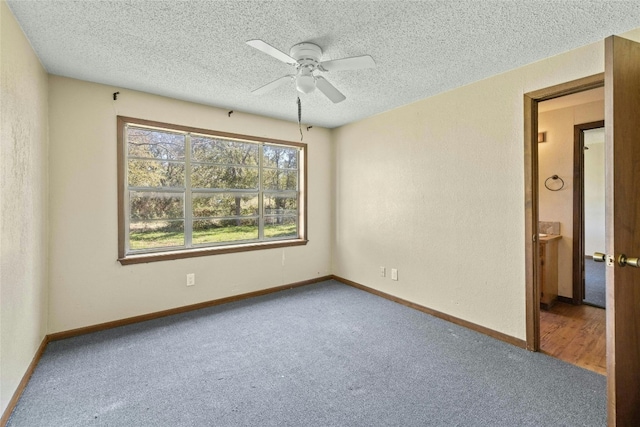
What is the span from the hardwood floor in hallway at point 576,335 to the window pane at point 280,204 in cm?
315

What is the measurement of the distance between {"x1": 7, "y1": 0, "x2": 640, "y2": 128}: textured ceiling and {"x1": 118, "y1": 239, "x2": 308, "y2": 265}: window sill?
1.68 meters

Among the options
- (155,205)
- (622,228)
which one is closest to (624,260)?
(622,228)

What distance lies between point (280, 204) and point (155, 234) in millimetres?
1620

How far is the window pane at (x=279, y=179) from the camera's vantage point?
4027 millimetres

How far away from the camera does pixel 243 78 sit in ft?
8.59

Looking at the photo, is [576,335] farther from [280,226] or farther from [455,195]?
[280,226]

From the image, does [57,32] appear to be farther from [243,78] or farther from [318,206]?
[318,206]

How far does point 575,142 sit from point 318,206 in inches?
127

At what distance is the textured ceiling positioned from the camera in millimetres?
1688

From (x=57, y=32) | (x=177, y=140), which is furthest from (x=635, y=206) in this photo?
(x=177, y=140)

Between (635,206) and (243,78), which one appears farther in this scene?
(243,78)

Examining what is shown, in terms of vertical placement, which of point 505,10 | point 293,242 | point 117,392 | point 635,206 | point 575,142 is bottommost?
point 117,392

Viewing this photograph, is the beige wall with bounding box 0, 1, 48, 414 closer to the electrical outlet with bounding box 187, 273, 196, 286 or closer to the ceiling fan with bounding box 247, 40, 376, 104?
the electrical outlet with bounding box 187, 273, 196, 286

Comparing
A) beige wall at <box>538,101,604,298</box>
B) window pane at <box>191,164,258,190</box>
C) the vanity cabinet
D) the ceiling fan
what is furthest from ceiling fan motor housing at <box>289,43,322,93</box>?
beige wall at <box>538,101,604,298</box>
